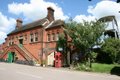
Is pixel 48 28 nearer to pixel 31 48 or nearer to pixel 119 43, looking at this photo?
pixel 31 48

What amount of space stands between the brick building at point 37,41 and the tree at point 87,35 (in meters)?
7.59

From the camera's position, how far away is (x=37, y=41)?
137 feet

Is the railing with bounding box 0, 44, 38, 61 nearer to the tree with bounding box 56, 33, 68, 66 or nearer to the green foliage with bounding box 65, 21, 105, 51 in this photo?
the tree with bounding box 56, 33, 68, 66

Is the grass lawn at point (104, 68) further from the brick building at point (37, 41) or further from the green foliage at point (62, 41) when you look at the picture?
the brick building at point (37, 41)

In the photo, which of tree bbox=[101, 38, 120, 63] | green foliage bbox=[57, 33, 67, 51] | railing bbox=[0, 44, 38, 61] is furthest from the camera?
railing bbox=[0, 44, 38, 61]

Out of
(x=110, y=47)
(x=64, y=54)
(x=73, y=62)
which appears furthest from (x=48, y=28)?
(x=110, y=47)

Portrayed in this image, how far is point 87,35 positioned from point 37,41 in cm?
1513

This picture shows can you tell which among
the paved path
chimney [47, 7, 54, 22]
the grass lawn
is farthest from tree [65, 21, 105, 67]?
chimney [47, 7, 54, 22]

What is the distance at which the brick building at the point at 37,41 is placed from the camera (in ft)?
128

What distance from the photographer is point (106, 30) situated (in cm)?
3142

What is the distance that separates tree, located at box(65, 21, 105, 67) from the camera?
1146 inches

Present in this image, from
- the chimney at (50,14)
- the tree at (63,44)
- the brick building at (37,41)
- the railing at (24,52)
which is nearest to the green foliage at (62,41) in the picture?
the tree at (63,44)

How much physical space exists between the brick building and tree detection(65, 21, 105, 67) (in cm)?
759

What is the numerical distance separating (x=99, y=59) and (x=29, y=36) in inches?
737
